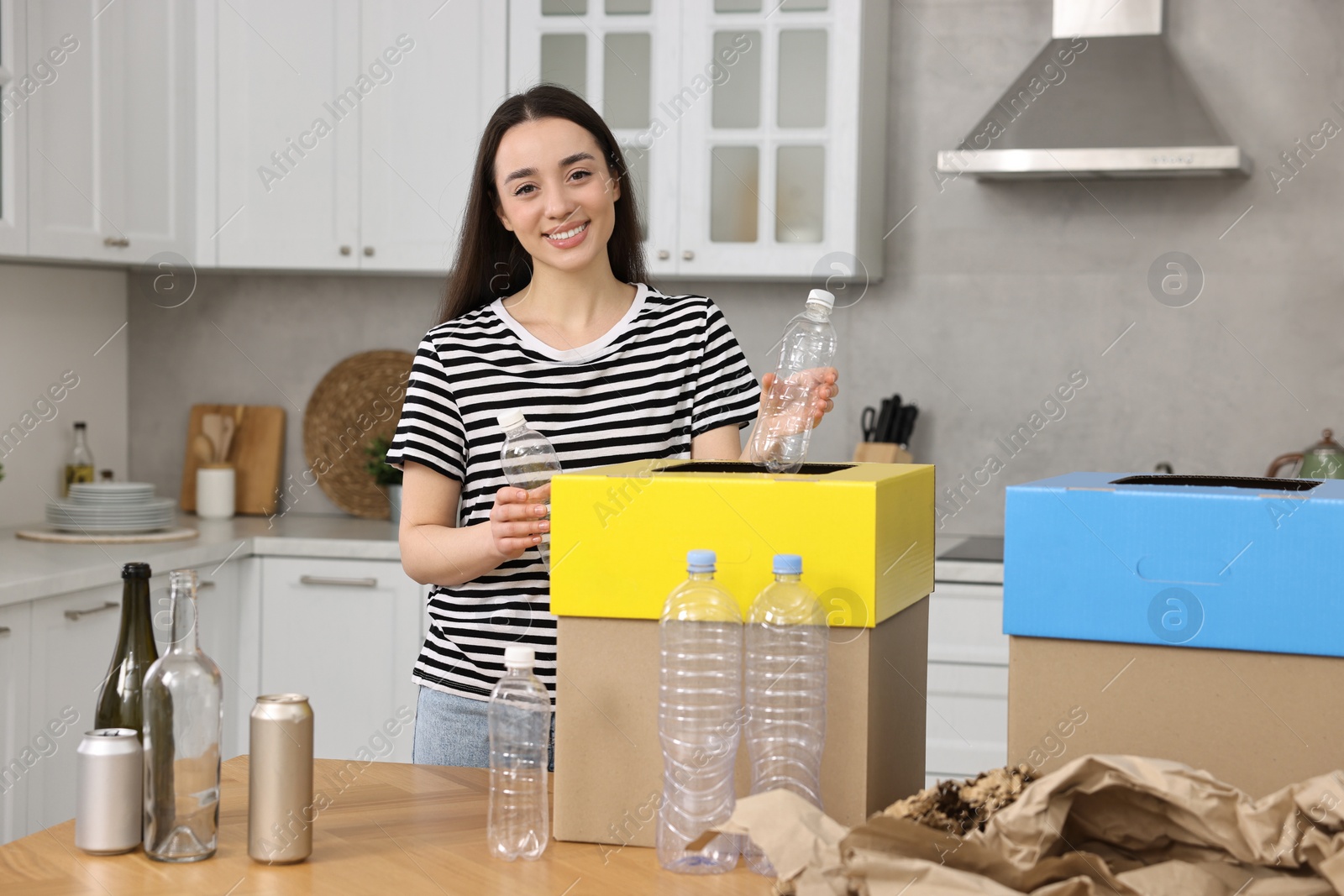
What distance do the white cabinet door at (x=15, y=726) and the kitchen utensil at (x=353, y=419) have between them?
1084 mm

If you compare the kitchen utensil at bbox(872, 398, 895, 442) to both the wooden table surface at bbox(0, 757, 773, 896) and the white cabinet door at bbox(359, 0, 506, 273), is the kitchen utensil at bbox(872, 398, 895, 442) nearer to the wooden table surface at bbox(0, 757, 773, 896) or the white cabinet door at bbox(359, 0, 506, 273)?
the white cabinet door at bbox(359, 0, 506, 273)

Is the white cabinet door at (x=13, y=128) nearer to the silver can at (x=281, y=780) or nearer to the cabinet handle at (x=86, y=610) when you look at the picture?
the cabinet handle at (x=86, y=610)

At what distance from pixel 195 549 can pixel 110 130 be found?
0.99 meters

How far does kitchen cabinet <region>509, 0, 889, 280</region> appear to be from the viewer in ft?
9.83

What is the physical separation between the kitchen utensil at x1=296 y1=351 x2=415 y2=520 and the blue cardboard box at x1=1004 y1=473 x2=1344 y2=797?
8.87 ft

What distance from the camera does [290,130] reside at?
10.6 feet

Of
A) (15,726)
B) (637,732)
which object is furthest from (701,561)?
(15,726)

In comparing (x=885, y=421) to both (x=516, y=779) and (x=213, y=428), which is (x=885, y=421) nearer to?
(x=213, y=428)

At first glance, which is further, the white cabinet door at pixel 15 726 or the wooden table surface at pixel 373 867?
the white cabinet door at pixel 15 726

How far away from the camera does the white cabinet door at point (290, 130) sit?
3203mm

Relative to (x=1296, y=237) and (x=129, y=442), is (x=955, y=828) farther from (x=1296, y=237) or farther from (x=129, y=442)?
(x=129, y=442)

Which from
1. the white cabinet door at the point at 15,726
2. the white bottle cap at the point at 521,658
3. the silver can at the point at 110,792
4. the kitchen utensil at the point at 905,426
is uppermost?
the kitchen utensil at the point at 905,426

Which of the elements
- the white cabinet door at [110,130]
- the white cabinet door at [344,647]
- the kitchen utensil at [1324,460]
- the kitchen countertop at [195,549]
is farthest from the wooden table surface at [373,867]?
the kitchen utensil at [1324,460]

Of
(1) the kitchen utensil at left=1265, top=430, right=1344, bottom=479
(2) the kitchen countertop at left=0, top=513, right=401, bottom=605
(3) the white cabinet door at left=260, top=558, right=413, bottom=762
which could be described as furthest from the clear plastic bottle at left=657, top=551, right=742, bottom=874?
(1) the kitchen utensil at left=1265, top=430, right=1344, bottom=479
